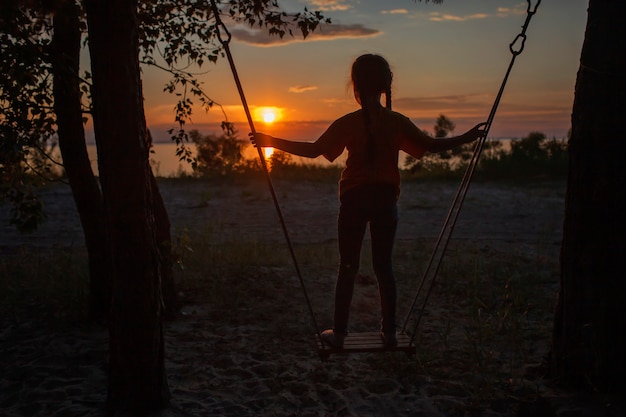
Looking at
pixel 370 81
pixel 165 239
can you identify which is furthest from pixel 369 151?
pixel 165 239

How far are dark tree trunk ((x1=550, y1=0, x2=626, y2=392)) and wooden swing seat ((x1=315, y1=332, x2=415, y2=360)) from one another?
3.61 ft

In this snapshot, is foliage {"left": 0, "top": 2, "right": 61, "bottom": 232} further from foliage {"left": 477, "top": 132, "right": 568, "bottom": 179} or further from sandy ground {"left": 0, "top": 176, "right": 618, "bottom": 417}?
foliage {"left": 477, "top": 132, "right": 568, "bottom": 179}

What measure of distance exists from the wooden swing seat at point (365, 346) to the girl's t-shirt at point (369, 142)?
99cm

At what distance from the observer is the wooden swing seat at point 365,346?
3.98 m

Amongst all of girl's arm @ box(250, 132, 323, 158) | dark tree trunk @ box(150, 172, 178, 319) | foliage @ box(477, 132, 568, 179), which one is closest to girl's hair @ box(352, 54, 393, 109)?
girl's arm @ box(250, 132, 323, 158)

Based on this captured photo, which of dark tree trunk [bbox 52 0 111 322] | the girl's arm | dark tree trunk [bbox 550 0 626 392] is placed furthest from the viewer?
dark tree trunk [bbox 52 0 111 322]

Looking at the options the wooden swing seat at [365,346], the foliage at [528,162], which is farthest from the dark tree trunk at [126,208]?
the foliage at [528,162]

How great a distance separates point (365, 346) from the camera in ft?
13.2

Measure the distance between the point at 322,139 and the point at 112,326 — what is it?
1755 millimetres

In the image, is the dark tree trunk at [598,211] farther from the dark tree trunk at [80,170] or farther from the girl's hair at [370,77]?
the dark tree trunk at [80,170]

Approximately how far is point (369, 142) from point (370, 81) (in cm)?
39

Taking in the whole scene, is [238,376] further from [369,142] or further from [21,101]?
[21,101]

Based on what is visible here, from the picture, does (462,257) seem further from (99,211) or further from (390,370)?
(99,211)

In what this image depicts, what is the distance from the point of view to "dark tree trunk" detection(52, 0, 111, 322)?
5.34 meters
